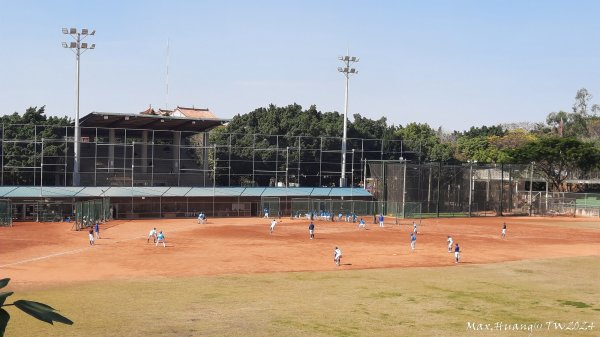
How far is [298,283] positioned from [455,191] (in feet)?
222

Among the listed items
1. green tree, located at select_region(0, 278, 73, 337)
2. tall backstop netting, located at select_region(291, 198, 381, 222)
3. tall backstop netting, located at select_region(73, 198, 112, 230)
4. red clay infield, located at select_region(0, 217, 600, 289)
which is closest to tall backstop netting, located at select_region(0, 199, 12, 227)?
red clay infield, located at select_region(0, 217, 600, 289)

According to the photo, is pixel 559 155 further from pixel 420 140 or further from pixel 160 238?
pixel 160 238

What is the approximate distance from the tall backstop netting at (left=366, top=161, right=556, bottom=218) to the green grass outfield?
50467 mm

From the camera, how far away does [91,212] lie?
226ft

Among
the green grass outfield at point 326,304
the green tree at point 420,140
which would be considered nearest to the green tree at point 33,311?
the green grass outfield at point 326,304

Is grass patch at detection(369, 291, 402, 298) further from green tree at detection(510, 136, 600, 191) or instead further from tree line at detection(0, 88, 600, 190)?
green tree at detection(510, 136, 600, 191)

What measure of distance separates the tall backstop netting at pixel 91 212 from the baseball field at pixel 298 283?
1945 millimetres

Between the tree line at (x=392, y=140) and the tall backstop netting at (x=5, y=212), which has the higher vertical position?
the tree line at (x=392, y=140)

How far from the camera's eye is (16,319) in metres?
24.8

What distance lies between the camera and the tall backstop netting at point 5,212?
6700cm

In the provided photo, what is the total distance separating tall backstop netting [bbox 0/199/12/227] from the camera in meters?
67.0

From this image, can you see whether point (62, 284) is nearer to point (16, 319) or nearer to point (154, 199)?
point (16, 319)

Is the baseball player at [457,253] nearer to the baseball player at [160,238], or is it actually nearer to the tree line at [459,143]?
the baseball player at [160,238]

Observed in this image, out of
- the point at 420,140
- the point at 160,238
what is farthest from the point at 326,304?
the point at 420,140
